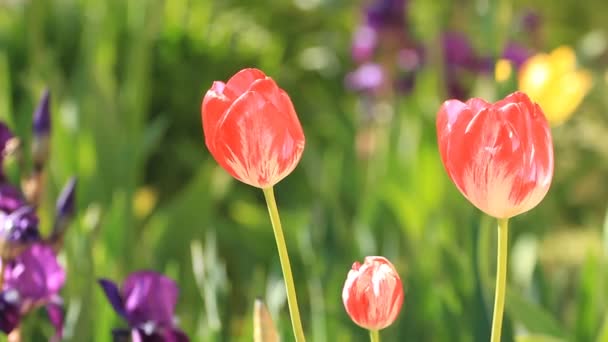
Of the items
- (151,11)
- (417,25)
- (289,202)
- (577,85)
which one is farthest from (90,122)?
(577,85)

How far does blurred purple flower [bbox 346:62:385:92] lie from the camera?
147 cm

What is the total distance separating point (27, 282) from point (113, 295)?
0.06 metres

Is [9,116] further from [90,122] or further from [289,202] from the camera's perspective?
[289,202]

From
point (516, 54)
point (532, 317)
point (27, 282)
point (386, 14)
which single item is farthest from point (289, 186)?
point (27, 282)

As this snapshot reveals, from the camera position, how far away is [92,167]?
1207mm

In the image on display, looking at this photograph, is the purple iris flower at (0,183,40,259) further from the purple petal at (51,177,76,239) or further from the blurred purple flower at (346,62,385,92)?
the blurred purple flower at (346,62,385,92)

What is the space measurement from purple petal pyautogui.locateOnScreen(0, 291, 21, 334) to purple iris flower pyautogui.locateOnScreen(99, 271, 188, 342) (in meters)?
0.06

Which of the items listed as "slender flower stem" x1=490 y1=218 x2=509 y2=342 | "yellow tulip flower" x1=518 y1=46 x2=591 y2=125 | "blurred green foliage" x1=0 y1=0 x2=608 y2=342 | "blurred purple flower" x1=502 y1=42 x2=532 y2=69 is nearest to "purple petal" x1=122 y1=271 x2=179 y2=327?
"blurred green foliage" x1=0 y1=0 x2=608 y2=342

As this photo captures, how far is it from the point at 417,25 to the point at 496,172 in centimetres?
114

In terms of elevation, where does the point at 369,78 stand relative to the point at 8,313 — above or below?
above

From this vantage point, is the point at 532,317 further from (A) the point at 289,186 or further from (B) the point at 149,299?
(A) the point at 289,186

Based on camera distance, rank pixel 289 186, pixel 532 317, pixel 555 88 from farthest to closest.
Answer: pixel 289 186 → pixel 555 88 → pixel 532 317

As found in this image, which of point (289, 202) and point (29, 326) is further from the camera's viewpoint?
point (289, 202)

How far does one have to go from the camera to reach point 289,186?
5.35 feet
